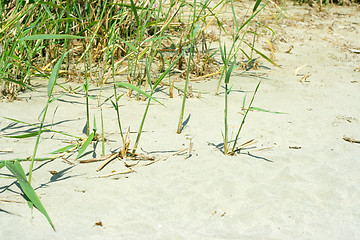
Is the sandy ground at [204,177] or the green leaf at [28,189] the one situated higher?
the green leaf at [28,189]

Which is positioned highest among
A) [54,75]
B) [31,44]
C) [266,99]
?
[54,75]

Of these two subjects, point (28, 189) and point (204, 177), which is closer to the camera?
point (28, 189)

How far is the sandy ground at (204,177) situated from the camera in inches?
57.7

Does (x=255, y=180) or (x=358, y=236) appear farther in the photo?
(x=255, y=180)

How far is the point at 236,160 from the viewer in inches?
75.2

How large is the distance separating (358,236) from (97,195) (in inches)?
34.0

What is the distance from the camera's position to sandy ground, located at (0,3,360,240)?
147cm

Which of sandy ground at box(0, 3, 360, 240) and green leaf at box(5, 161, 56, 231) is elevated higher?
green leaf at box(5, 161, 56, 231)

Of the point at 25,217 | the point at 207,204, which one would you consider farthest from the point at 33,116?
the point at 207,204

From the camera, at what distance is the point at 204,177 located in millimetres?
1763

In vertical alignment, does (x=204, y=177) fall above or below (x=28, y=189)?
below

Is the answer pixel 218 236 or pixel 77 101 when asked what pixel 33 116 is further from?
pixel 218 236

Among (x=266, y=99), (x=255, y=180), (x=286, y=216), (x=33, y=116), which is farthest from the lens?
(x=266, y=99)

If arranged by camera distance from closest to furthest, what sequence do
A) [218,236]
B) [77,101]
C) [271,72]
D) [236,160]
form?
[218,236], [236,160], [77,101], [271,72]
